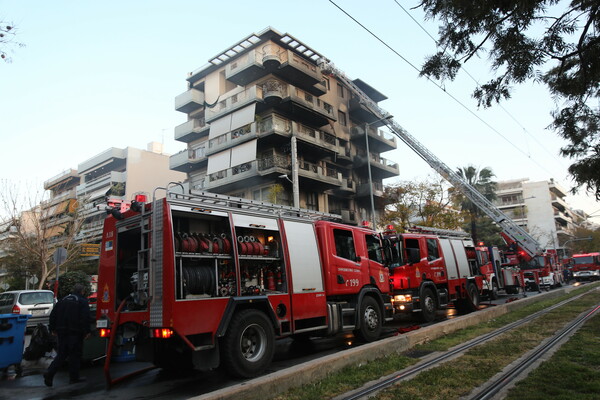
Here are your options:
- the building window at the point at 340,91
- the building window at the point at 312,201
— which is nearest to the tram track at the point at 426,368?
the building window at the point at 312,201

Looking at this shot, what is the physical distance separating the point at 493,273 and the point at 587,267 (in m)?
31.5

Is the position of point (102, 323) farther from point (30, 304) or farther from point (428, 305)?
point (30, 304)

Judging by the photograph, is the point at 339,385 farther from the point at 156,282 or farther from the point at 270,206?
the point at 270,206

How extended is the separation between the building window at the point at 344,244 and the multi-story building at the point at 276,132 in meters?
17.2

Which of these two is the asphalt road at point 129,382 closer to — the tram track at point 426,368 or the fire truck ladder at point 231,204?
the tram track at point 426,368

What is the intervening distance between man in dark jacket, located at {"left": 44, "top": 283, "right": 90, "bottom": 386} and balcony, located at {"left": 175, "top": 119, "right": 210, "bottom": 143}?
3098 centimetres

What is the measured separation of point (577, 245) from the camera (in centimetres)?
7300

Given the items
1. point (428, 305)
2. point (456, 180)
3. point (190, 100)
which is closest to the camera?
point (428, 305)

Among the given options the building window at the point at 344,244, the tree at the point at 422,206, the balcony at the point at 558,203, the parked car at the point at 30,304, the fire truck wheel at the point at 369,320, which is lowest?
the fire truck wheel at the point at 369,320

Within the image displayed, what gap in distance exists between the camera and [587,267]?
139 feet

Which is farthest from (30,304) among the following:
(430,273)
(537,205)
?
(537,205)

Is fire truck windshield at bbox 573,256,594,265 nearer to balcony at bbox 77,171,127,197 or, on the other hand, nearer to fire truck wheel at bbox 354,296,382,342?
fire truck wheel at bbox 354,296,382,342

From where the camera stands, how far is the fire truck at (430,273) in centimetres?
1235

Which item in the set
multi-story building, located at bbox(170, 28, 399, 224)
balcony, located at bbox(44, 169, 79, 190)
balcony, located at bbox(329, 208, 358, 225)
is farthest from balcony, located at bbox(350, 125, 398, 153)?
balcony, located at bbox(44, 169, 79, 190)
